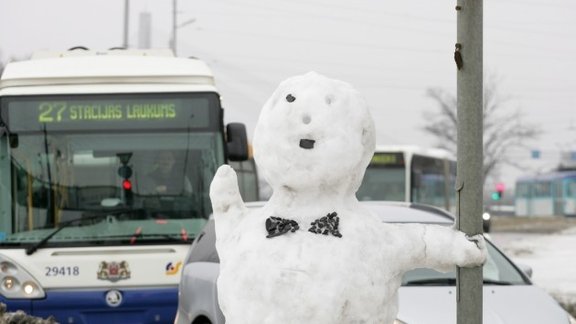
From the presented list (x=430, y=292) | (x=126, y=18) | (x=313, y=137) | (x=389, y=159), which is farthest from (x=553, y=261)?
(x=313, y=137)

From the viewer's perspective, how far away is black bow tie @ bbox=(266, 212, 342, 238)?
416 cm

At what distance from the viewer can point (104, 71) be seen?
35.5 ft

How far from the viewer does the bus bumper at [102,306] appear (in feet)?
32.9

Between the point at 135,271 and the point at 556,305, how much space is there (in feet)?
14.2

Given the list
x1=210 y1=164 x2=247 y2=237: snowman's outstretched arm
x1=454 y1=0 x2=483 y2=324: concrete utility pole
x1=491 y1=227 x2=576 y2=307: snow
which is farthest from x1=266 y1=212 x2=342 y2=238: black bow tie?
x1=491 y1=227 x2=576 y2=307: snow

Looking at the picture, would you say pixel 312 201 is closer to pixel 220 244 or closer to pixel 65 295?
pixel 220 244

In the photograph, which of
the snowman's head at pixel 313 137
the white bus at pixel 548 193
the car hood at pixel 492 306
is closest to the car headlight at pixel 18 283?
the car hood at pixel 492 306

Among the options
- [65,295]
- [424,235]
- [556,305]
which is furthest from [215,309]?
[424,235]

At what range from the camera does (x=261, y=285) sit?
410 centimetres

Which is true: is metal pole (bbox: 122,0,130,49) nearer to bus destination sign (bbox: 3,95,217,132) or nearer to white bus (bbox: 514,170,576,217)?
bus destination sign (bbox: 3,95,217,132)

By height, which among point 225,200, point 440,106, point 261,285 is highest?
point 440,106

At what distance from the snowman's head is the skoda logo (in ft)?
19.8

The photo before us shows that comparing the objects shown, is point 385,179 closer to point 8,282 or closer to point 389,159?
point 389,159

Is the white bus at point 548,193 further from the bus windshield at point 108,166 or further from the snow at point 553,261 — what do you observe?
the bus windshield at point 108,166
